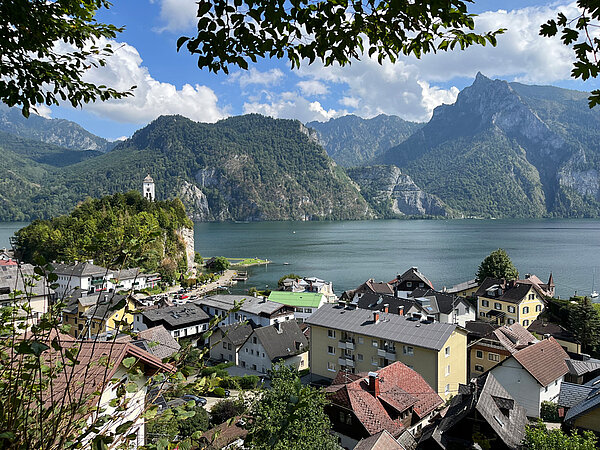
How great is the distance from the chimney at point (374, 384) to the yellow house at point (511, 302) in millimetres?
22901

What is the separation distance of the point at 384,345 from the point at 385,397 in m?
5.98

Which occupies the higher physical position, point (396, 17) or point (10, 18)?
point (10, 18)

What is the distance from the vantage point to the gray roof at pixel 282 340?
26.7 meters

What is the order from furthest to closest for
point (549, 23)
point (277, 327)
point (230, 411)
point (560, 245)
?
point (560, 245), point (277, 327), point (230, 411), point (549, 23)

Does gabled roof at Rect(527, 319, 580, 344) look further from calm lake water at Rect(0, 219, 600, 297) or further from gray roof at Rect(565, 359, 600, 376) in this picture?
calm lake water at Rect(0, 219, 600, 297)

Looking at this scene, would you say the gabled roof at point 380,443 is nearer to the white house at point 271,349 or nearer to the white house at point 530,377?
the white house at point 530,377

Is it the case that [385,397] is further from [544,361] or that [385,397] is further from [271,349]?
[271,349]

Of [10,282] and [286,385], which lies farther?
[10,282]

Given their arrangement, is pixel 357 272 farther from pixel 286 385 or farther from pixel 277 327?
pixel 286 385

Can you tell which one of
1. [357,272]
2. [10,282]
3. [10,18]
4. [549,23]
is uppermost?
[10,18]

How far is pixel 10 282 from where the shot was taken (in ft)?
115

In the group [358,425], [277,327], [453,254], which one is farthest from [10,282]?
[453,254]

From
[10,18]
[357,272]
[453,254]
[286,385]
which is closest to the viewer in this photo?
[10,18]

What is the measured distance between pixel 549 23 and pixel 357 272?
215 ft
